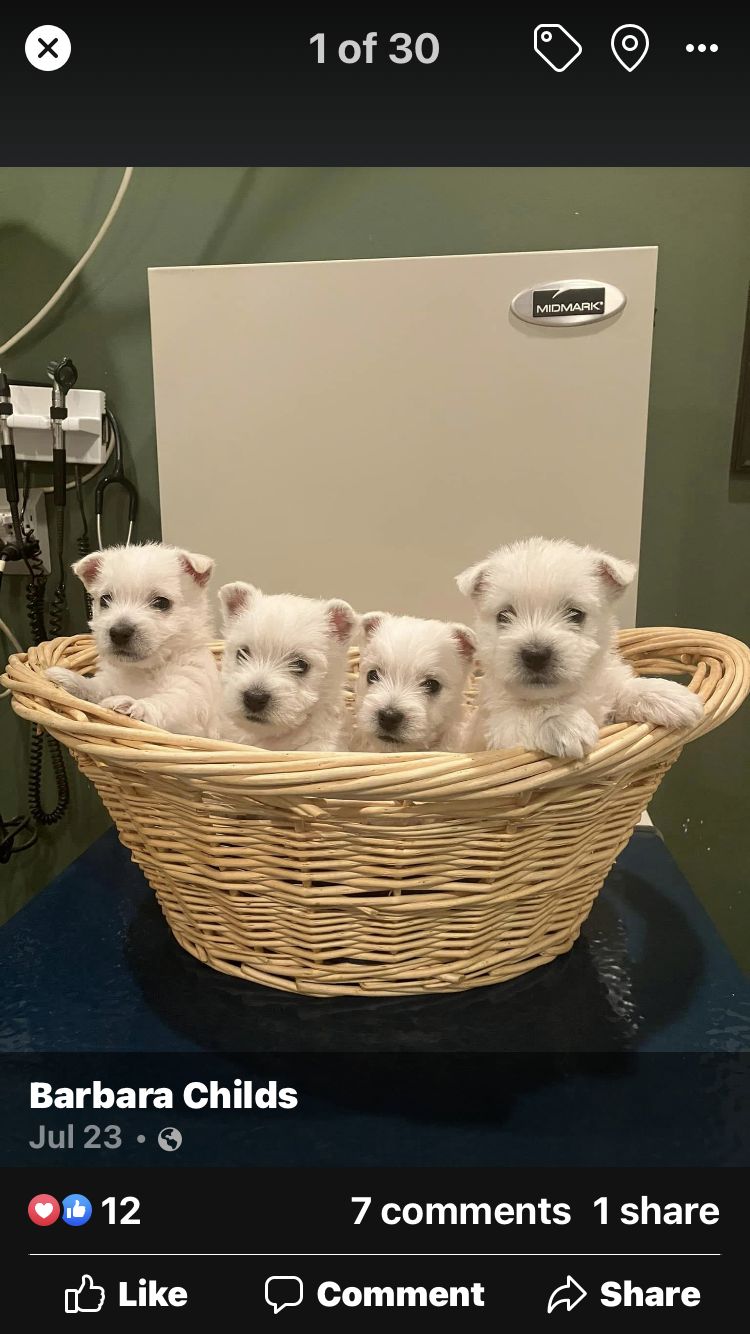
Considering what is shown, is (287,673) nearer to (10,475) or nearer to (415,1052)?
(415,1052)

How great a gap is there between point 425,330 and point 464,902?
90 centimetres

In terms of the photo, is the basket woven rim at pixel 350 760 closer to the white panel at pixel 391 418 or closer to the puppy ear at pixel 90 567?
the puppy ear at pixel 90 567

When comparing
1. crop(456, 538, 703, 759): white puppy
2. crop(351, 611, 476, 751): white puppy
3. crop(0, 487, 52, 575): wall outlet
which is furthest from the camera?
crop(0, 487, 52, 575): wall outlet

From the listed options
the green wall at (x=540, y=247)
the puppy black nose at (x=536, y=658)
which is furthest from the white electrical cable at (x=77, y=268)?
the puppy black nose at (x=536, y=658)

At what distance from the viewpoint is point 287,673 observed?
85cm

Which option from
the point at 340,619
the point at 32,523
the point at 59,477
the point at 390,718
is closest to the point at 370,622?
the point at 340,619

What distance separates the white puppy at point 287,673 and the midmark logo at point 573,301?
62 centimetres

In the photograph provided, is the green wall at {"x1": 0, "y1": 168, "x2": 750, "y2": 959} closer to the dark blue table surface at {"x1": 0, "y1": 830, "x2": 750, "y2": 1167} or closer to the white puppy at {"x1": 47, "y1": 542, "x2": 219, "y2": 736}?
the white puppy at {"x1": 47, "y1": 542, "x2": 219, "y2": 736}

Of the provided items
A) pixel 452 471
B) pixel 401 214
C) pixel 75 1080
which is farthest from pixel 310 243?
pixel 75 1080

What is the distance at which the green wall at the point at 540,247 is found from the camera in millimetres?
1258

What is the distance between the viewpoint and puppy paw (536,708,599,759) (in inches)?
24.0

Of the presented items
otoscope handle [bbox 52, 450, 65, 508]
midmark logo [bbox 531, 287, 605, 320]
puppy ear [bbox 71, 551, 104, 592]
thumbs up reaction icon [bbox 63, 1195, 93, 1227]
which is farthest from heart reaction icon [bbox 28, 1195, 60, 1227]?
midmark logo [bbox 531, 287, 605, 320]

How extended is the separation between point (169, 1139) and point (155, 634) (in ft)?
1.71

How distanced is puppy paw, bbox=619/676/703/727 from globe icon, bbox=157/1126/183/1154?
521 mm
